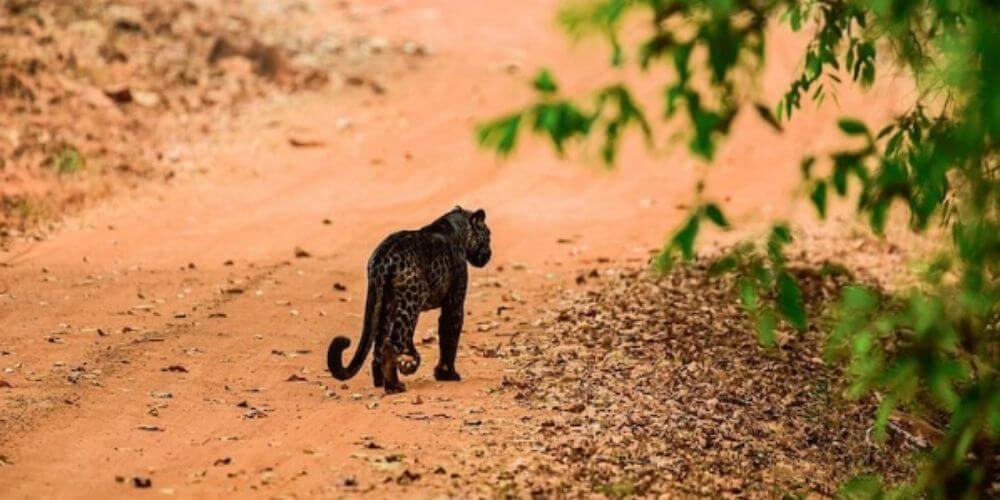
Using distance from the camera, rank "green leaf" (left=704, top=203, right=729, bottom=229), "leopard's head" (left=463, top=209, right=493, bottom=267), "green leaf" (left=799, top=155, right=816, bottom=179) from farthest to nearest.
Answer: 1. "leopard's head" (left=463, top=209, right=493, bottom=267)
2. "green leaf" (left=799, top=155, right=816, bottom=179)
3. "green leaf" (left=704, top=203, right=729, bottom=229)

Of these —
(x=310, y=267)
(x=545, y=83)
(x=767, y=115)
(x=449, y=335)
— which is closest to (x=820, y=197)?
(x=767, y=115)

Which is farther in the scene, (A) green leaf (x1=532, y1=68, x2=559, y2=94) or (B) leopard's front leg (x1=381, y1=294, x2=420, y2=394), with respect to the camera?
(B) leopard's front leg (x1=381, y1=294, x2=420, y2=394)

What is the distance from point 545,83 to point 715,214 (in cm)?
65

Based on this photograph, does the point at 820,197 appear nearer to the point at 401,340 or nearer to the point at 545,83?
the point at 545,83

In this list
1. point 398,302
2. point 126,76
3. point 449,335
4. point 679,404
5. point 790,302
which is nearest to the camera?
point 790,302

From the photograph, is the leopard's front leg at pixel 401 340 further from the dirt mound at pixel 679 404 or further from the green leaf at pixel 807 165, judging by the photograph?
the green leaf at pixel 807 165

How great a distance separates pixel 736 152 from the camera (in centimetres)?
1827

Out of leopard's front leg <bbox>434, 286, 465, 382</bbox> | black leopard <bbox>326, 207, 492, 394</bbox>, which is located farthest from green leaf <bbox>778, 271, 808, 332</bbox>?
leopard's front leg <bbox>434, 286, 465, 382</bbox>

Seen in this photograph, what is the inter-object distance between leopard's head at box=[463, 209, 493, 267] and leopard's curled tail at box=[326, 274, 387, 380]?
1017 millimetres

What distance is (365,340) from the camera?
8805 mm

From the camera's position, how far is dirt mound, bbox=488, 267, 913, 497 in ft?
26.1

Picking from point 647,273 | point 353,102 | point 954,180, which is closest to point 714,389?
point 954,180

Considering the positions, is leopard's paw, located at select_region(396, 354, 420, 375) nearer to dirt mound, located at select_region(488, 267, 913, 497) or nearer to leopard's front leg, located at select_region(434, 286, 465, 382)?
leopard's front leg, located at select_region(434, 286, 465, 382)

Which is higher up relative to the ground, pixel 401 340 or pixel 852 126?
pixel 852 126
